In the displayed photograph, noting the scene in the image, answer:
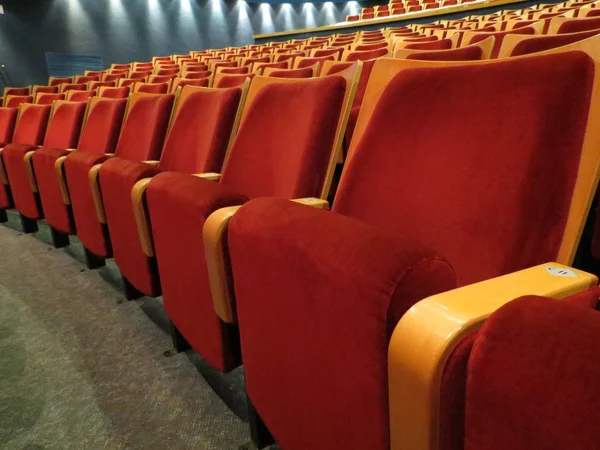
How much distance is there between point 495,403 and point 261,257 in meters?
0.13

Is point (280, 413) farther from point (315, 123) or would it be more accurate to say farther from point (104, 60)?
point (104, 60)

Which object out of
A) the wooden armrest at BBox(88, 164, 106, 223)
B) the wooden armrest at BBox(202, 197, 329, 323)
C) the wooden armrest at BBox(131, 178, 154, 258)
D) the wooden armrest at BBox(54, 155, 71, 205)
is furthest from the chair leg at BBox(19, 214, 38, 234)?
the wooden armrest at BBox(202, 197, 329, 323)

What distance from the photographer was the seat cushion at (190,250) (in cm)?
31

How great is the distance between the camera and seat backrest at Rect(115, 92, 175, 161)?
631 millimetres

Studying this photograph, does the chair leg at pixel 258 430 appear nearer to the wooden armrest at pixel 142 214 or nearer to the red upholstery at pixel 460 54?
the wooden armrest at pixel 142 214

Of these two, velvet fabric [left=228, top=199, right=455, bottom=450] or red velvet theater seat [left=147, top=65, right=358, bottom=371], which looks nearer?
velvet fabric [left=228, top=199, right=455, bottom=450]

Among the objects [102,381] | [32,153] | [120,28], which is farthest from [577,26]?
[120,28]

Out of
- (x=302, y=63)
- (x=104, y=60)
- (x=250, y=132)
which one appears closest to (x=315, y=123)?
(x=250, y=132)

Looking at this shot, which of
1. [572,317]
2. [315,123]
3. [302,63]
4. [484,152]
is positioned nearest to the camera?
[572,317]

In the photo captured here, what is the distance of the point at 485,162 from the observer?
8.6 inches

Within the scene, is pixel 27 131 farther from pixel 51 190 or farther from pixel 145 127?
pixel 145 127

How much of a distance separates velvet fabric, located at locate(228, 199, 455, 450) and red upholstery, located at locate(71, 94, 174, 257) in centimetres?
39

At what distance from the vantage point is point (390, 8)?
3.46m

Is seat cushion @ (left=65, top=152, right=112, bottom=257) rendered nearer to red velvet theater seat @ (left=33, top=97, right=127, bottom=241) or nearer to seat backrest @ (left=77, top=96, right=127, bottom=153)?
red velvet theater seat @ (left=33, top=97, right=127, bottom=241)
